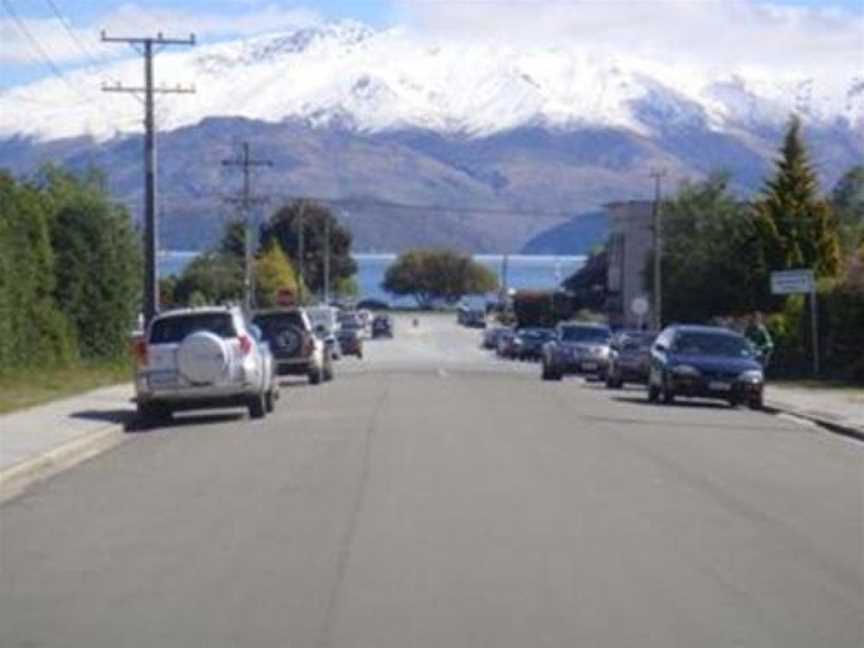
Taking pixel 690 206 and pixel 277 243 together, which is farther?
pixel 277 243

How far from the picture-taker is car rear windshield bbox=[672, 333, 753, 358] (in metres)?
41.1

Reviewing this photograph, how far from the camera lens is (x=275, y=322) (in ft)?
165

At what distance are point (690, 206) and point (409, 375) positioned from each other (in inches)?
1955

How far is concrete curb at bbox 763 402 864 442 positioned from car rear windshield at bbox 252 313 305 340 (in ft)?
42.2

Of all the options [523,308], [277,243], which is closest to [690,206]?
[523,308]

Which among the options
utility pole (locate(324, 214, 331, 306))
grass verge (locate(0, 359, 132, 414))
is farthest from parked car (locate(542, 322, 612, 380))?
utility pole (locate(324, 214, 331, 306))

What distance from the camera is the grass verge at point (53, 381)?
123 feet

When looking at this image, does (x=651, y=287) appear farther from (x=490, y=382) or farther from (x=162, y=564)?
(x=162, y=564)

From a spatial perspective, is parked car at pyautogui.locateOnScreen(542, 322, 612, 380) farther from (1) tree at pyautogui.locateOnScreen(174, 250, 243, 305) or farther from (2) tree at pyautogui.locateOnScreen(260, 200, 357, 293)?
(2) tree at pyautogui.locateOnScreen(260, 200, 357, 293)

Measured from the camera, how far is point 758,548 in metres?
16.5

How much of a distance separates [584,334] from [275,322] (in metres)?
12.3

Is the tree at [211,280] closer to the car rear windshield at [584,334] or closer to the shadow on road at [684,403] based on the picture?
the car rear windshield at [584,334]

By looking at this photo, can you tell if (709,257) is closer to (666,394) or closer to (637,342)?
(637,342)

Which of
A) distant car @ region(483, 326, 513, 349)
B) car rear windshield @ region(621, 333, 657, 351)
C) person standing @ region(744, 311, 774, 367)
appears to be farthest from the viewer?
distant car @ region(483, 326, 513, 349)
